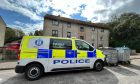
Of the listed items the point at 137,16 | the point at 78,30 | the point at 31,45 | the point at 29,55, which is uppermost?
the point at 137,16

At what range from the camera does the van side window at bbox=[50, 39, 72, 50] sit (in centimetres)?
614

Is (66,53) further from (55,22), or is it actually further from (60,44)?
(55,22)

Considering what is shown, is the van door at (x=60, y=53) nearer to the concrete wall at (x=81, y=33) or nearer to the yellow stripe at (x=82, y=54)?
the yellow stripe at (x=82, y=54)

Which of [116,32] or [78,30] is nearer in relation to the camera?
[78,30]

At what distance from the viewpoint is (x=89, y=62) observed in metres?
7.00

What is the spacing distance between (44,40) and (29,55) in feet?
3.47

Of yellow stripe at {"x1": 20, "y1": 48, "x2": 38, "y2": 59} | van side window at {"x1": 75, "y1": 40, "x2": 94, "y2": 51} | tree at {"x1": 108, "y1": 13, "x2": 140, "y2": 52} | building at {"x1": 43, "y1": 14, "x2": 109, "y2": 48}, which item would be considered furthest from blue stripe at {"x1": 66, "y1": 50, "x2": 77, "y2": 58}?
tree at {"x1": 108, "y1": 13, "x2": 140, "y2": 52}

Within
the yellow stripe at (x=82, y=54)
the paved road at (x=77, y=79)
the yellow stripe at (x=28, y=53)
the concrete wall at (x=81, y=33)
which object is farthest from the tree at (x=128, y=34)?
the yellow stripe at (x=28, y=53)

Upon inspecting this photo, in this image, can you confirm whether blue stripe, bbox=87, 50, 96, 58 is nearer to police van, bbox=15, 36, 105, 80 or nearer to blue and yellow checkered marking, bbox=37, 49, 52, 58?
police van, bbox=15, 36, 105, 80

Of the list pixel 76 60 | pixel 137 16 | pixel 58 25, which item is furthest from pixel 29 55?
pixel 137 16

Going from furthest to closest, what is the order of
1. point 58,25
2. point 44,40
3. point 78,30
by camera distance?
point 78,30 → point 58,25 → point 44,40

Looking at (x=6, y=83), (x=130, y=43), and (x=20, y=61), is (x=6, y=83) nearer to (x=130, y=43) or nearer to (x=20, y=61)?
(x=20, y=61)

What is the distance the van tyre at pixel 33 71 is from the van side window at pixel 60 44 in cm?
124

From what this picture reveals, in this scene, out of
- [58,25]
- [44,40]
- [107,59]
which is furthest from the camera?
[58,25]
